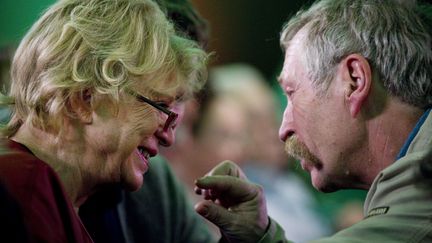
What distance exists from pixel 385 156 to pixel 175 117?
0.61 m

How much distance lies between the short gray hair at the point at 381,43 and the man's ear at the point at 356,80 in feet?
0.08

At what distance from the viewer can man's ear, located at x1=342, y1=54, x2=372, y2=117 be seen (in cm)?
225

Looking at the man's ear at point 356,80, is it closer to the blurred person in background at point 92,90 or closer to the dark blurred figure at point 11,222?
the blurred person in background at point 92,90

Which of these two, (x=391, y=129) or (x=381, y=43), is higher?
(x=381, y=43)

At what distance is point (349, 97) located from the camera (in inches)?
89.4

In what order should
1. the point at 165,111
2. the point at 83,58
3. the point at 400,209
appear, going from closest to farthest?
the point at 400,209 → the point at 83,58 → the point at 165,111

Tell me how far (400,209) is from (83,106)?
2.74ft

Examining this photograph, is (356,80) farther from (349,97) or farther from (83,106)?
(83,106)

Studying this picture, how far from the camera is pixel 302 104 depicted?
2387 mm

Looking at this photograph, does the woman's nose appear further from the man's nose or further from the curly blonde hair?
the man's nose

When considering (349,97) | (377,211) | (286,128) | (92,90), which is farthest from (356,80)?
(92,90)

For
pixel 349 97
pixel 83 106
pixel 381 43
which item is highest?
pixel 83 106

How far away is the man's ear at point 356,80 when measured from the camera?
88.5 inches

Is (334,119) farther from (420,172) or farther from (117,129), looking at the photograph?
(117,129)
